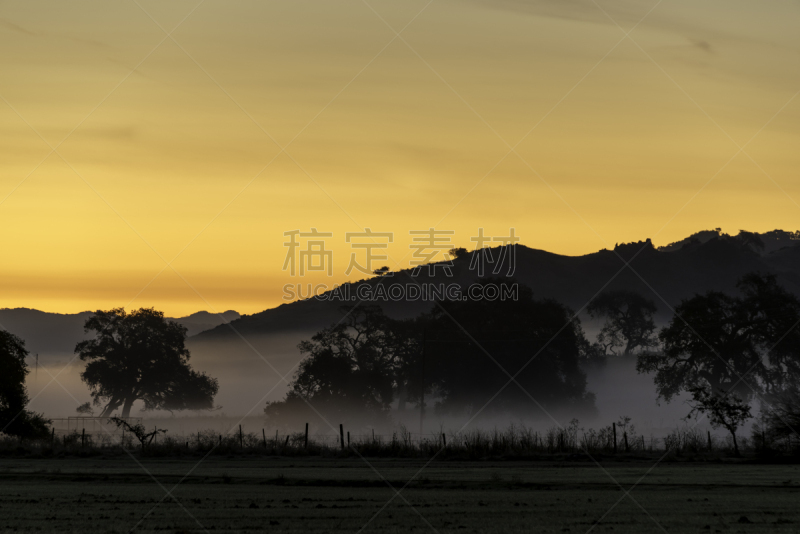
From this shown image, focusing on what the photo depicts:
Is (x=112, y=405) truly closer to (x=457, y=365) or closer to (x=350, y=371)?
(x=350, y=371)

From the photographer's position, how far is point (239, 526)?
14258mm

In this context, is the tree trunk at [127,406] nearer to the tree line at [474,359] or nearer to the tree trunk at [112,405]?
the tree line at [474,359]

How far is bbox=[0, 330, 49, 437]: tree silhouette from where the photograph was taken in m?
49.3

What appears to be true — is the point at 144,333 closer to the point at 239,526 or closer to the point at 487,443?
the point at 487,443

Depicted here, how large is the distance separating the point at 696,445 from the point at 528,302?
44.4 metres

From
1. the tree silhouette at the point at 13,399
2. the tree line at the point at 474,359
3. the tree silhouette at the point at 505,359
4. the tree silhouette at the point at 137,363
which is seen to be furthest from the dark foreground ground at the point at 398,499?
the tree silhouette at the point at 137,363

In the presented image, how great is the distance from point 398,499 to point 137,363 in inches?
3066

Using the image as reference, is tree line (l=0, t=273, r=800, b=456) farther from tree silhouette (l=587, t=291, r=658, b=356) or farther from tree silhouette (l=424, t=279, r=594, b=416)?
tree silhouette (l=587, t=291, r=658, b=356)

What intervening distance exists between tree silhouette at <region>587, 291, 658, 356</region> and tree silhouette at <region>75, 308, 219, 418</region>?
59221 mm

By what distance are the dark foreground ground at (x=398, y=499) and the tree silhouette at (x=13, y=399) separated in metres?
21.2

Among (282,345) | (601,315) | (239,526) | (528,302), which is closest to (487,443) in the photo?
(239,526)

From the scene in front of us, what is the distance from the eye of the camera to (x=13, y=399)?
164 ft

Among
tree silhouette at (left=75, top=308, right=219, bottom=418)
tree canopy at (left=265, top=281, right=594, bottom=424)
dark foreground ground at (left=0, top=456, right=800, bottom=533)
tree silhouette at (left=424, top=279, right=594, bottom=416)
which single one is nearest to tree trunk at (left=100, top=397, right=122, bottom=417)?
tree silhouette at (left=75, top=308, right=219, bottom=418)

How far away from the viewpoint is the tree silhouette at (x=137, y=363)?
90.1 metres
